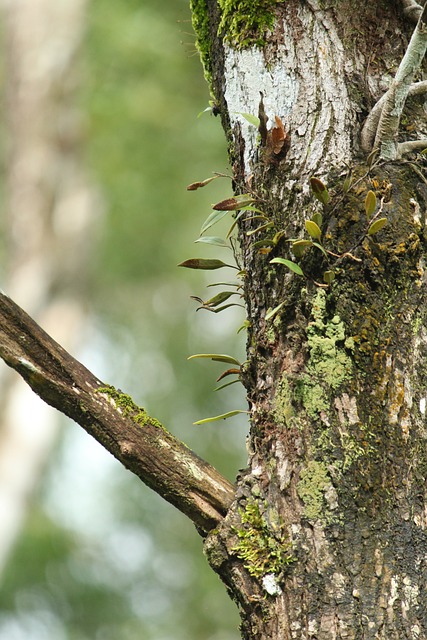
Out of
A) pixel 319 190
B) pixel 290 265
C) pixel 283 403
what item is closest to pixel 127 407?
pixel 283 403

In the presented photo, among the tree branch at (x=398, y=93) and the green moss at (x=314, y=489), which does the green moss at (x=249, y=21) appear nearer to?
the tree branch at (x=398, y=93)

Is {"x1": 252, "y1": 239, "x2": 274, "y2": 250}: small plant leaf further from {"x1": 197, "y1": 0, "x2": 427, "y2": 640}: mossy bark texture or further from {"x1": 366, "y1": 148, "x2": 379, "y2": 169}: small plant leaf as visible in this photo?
{"x1": 366, "y1": 148, "x2": 379, "y2": 169}: small plant leaf

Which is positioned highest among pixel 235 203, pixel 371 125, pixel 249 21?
pixel 249 21

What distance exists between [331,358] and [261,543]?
0.32 m

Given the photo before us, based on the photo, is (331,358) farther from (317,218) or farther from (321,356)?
(317,218)

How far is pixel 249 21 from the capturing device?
155cm

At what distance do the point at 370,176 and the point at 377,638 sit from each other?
0.74 meters

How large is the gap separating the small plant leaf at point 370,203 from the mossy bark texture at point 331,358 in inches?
0.9

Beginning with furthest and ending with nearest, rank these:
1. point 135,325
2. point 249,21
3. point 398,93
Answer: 1. point 135,325
2. point 249,21
3. point 398,93

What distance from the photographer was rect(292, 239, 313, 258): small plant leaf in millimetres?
1345

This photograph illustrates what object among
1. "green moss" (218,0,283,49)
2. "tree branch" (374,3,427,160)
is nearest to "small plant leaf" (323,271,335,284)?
"tree branch" (374,3,427,160)

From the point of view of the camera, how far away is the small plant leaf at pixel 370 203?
1.33 m

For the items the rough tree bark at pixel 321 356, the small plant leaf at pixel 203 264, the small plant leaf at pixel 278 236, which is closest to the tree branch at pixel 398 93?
the rough tree bark at pixel 321 356

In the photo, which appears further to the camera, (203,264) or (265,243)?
(203,264)
